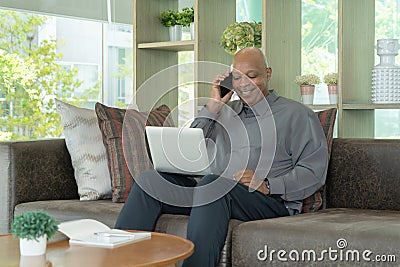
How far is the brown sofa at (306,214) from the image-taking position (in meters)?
2.51

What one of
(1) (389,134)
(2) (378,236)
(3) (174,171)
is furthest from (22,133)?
(2) (378,236)

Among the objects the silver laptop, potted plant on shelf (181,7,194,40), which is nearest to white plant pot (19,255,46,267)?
the silver laptop

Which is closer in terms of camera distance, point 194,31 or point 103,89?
point 194,31

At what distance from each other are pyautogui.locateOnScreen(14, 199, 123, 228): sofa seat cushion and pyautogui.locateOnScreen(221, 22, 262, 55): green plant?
3.90ft

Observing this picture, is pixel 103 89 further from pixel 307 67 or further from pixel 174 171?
pixel 174 171

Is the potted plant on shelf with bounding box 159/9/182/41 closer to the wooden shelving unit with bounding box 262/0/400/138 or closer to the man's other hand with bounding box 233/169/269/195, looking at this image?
the wooden shelving unit with bounding box 262/0/400/138

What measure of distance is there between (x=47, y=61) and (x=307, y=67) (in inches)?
71.7

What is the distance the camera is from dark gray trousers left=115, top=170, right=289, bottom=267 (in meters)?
2.64

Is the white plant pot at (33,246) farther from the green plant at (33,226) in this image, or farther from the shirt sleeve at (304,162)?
the shirt sleeve at (304,162)

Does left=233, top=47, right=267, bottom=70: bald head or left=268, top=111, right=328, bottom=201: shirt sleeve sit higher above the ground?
left=233, top=47, right=267, bottom=70: bald head

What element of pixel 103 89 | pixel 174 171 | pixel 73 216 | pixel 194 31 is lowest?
pixel 73 216

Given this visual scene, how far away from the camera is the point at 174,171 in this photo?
3.05 m

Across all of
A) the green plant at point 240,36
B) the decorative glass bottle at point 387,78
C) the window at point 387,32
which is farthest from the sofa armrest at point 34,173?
the window at point 387,32

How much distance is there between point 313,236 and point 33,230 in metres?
1.03
